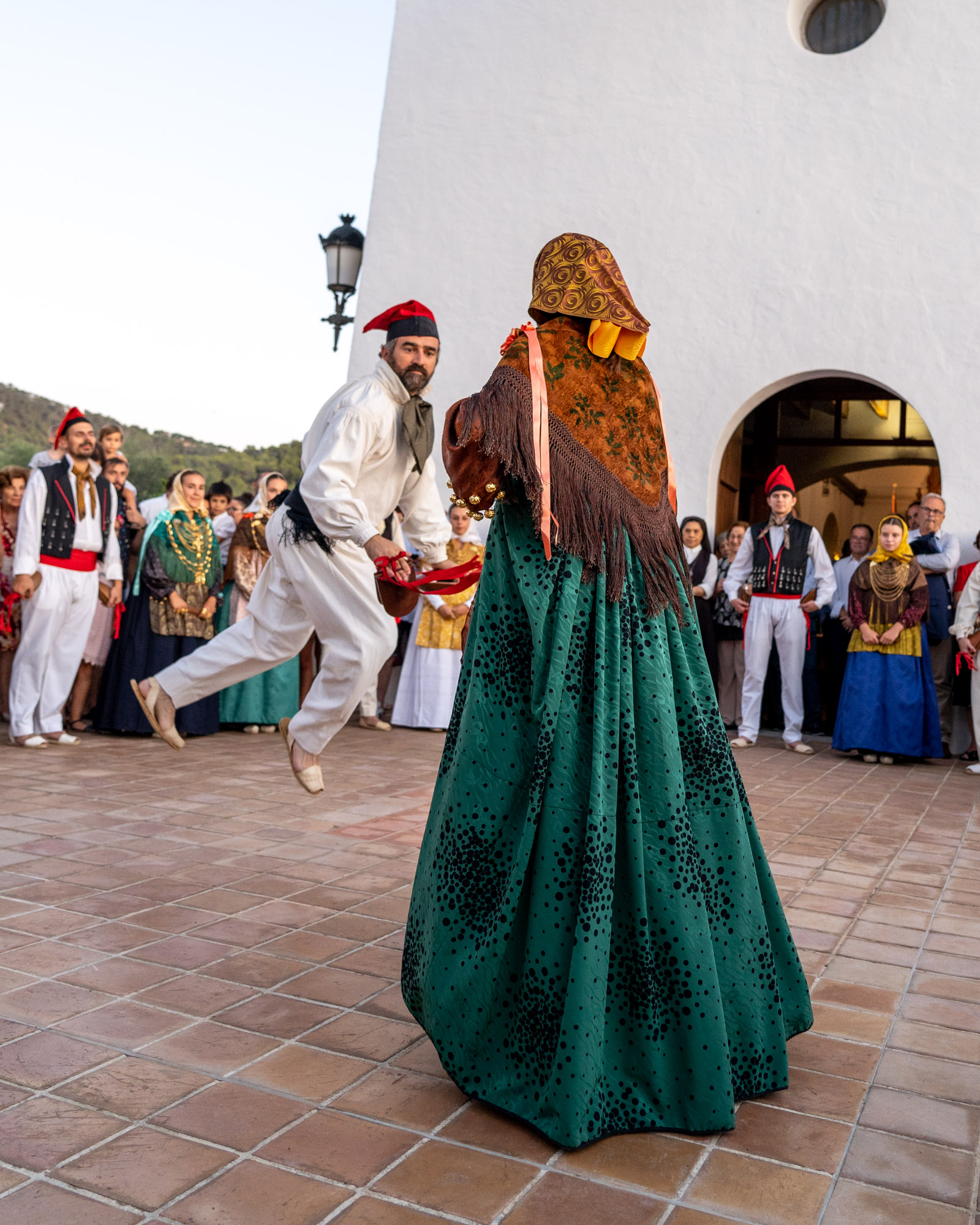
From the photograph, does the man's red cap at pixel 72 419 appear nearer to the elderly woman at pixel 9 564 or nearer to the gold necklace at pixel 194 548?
the elderly woman at pixel 9 564

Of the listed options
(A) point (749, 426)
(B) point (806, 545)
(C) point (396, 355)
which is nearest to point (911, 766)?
(B) point (806, 545)

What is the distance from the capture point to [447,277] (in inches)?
400

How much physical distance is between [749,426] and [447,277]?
3.42 meters

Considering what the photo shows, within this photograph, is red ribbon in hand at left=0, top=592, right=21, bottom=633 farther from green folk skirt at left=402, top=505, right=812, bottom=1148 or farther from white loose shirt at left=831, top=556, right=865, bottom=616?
white loose shirt at left=831, top=556, right=865, bottom=616

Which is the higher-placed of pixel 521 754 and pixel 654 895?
pixel 521 754

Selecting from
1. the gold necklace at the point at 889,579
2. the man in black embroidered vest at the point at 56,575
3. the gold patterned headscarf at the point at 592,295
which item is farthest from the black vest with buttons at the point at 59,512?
the gold necklace at the point at 889,579

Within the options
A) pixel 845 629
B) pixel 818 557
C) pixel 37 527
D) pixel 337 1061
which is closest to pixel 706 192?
pixel 818 557

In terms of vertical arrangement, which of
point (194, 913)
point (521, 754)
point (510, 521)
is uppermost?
point (510, 521)

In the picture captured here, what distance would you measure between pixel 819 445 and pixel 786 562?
4.67 m

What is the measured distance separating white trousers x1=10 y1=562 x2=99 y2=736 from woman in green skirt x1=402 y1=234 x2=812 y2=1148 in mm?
5157

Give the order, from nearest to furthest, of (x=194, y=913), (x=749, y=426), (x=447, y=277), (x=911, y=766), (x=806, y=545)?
1. (x=194, y=913)
2. (x=911, y=766)
3. (x=806, y=545)
4. (x=447, y=277)
5. (x=749, y=426)

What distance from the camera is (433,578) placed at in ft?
11.3

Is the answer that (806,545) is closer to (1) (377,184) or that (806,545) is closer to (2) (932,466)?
(1) (377,184)

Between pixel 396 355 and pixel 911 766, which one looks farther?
pixel 911 766
